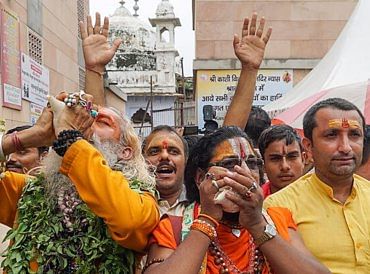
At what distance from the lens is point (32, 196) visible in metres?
2.45

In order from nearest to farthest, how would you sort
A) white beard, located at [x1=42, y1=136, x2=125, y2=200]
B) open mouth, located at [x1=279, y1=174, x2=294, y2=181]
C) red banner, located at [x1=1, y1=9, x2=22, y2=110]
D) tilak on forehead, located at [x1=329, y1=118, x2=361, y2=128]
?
white beard, located at [x1=42, y1=136, x2=125, y2=200]
tilak on forehead, located at [x1=329, y1=118, x2=361, y2=128]
open mouth, located at [x1=279, y1=174, x2=294, y2=181]
red banner, located at [x1=1, y1=9, x2=22, y2=110]

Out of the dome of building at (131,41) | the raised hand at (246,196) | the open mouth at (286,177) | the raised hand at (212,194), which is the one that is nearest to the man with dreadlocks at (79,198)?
the raised hand at (212,194)

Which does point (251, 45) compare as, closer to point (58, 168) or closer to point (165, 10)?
point (58, 168)

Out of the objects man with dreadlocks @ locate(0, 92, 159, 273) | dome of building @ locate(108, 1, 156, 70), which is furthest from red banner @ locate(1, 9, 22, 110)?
dome of building @ locate(108, 1, 156, 70)

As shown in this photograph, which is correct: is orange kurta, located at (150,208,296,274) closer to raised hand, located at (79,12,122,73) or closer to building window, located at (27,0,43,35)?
raised hand, located at (79,12,122,73)

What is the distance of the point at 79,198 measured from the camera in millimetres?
2393

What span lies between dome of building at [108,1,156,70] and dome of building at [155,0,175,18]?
85.8 inches

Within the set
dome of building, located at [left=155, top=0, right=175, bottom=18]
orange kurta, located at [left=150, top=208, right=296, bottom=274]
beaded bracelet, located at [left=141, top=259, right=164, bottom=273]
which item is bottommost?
beaded bracelet, located at [left=141, top=259, right=164, bottom=273]

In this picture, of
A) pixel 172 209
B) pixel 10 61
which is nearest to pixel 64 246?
pixel 172 209

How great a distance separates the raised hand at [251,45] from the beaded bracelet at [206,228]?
1410 millimetres

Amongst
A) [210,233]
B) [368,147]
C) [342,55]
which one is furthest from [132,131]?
[342,55]

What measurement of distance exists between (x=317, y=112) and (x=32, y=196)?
1273 mm

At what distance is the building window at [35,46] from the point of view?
8.14 metres

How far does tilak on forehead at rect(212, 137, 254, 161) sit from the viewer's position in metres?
2.30
